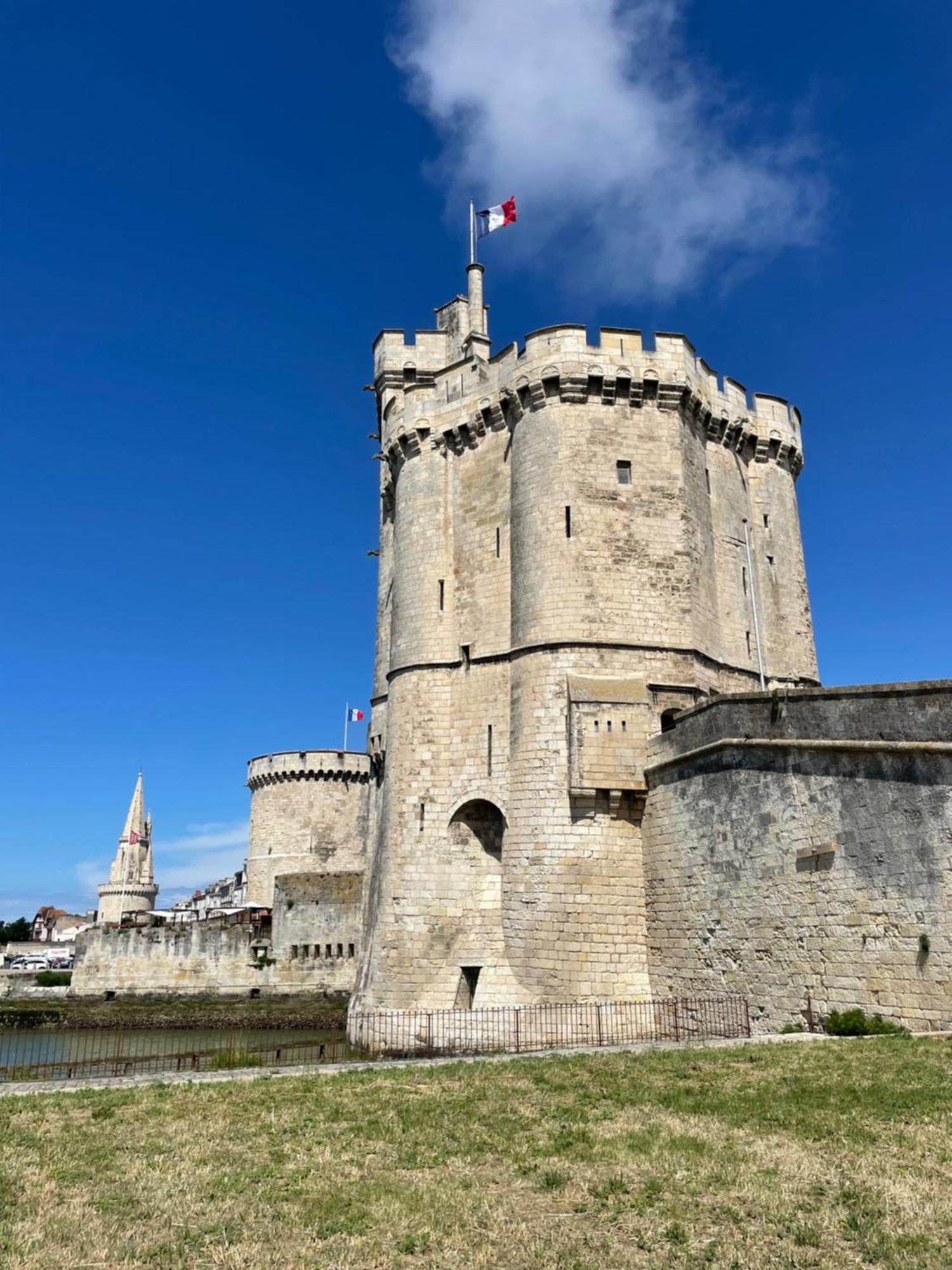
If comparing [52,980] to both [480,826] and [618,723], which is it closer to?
[480,826]

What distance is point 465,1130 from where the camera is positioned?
24.3ft

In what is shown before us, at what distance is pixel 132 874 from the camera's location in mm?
71875

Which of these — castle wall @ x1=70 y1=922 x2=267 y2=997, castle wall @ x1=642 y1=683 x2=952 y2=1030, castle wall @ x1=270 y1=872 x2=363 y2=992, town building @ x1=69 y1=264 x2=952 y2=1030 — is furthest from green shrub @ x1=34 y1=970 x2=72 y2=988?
castle wall @ x1=642 y1=683 x2=952 y2=1030

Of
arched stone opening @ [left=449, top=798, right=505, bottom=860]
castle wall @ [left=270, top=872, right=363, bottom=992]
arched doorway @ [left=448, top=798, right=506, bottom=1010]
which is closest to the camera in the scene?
arched doorway @ [left=448, top=798, right=506, bottom=1010]

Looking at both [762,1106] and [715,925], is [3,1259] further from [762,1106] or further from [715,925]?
[715,925]

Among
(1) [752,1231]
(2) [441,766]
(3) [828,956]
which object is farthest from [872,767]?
(2) [441,766]

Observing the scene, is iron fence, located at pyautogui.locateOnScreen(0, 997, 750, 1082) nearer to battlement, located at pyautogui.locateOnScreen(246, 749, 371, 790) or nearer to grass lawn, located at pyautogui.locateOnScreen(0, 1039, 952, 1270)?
grass lawn, located at pyautogui.locateOnScreen(0, 1039, 952, 1270)

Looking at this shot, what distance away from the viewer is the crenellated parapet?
21.3 meters

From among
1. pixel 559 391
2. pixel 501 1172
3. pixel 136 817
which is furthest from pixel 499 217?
pixel 136 817

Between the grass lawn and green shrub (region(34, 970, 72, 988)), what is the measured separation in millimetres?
36185

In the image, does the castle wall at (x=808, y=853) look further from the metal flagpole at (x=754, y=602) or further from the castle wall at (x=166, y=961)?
the castle wall at (x=166, y=961)

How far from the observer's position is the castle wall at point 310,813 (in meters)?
44.0

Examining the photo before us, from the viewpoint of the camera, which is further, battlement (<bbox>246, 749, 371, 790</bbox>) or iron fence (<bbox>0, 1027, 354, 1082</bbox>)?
battlement (<bbox>246, 749, 371, 790</bbox>)

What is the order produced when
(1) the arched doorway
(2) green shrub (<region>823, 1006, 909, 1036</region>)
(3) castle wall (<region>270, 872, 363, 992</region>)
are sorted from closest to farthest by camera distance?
(2) green shrub (<region>823, 1006, 909, 1036</region>)
(1) the arched doorway
(3) castle wall (<region>270, 872, 363, 992</region>)
